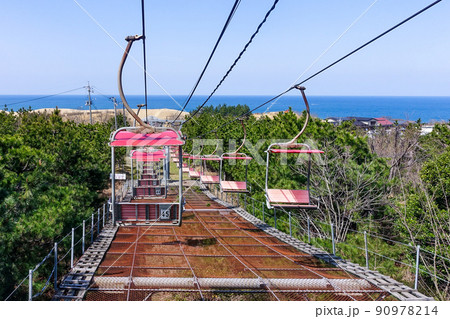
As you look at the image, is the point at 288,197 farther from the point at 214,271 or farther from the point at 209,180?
the point at 209,180

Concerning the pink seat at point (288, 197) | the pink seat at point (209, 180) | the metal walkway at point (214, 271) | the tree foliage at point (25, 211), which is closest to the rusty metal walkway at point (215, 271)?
the metal walkway at point (214, 271)

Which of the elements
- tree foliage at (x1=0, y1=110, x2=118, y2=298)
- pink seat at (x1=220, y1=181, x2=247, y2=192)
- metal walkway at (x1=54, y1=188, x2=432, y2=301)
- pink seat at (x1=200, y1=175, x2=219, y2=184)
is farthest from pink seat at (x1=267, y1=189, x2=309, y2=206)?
pink seat at (x1=200, y1=175, x2=219, y2=184)

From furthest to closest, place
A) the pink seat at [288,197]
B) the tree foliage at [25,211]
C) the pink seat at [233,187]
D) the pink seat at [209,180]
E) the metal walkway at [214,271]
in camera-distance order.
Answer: the pink seat at [209,180]
the pink seat at [233,187]
the tree foliage at [25,211]
the pink seat at [288,197]
the metal walkway at [214,271]

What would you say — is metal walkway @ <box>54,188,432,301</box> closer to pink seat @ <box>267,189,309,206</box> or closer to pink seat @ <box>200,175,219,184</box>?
pink seat @ <box>267,189,309,206</box>

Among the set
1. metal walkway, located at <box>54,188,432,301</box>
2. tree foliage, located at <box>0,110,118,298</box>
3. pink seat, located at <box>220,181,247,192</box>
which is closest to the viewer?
metal walkway, located at <box>54,188,432,301</box>

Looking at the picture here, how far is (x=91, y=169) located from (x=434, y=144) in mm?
19747

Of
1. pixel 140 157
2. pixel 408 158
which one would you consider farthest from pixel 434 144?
pixel 140 157

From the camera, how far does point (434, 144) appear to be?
829 inches

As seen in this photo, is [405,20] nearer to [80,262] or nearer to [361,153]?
[80,262]

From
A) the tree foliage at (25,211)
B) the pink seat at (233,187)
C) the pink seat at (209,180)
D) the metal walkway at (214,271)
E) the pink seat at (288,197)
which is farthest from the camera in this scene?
the pink seat at (209,180)

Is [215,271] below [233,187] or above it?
below

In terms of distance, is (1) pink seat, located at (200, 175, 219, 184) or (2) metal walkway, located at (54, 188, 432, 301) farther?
(1) pink seat, located at (200, 175, 219, 184)

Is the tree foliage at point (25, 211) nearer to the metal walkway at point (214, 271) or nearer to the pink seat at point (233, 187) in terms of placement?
the metal walkway at point (214, 271)

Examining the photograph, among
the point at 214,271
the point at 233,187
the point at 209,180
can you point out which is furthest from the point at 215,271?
the point at 209,180
